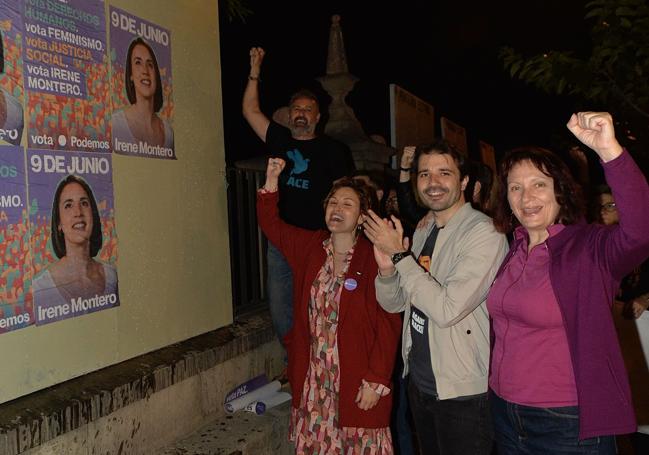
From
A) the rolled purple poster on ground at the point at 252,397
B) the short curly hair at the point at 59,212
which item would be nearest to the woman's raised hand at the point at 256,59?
the short curly hair at the point at 59,212

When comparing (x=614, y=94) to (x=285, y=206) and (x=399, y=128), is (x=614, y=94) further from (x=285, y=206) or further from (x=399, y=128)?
(x=285, y=206)

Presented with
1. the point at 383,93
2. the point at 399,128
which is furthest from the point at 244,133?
the point at 399,128

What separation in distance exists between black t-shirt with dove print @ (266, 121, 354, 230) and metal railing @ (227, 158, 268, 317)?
468 millimetres

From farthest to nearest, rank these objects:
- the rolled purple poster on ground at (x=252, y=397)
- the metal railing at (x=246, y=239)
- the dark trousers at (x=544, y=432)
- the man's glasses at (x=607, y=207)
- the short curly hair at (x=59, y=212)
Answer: the metal railing at (x=246, y=239) → the man's glasses at (x=607, y=207) → the rolled purple poster on ground at (x=252, y=397) → the short curly hair at (x=59, y=212) → the dark trousers at (x=544, y=432)

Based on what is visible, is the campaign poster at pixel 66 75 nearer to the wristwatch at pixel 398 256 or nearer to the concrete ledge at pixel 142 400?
the concrete ledge at pixel 142 400

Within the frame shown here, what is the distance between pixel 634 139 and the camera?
7656mm

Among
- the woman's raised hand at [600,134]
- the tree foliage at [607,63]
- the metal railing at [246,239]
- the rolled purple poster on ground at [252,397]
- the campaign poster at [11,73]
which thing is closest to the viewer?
the woman's raised hand at [600,134]

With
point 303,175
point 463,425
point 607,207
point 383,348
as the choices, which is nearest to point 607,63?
point 607,207

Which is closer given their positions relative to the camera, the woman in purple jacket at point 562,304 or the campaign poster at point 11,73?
the woman in purple jacket at point 562,304

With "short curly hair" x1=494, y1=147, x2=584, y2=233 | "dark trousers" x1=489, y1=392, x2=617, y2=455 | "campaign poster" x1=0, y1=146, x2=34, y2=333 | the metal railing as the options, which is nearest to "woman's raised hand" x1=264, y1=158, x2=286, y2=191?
the metal railing

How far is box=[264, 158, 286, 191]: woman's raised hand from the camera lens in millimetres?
3578

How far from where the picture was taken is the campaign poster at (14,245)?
8.26 feet

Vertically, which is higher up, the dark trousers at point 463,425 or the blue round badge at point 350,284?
the blue round badge at point 350,284

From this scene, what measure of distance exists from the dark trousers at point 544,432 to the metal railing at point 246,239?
2441mm
